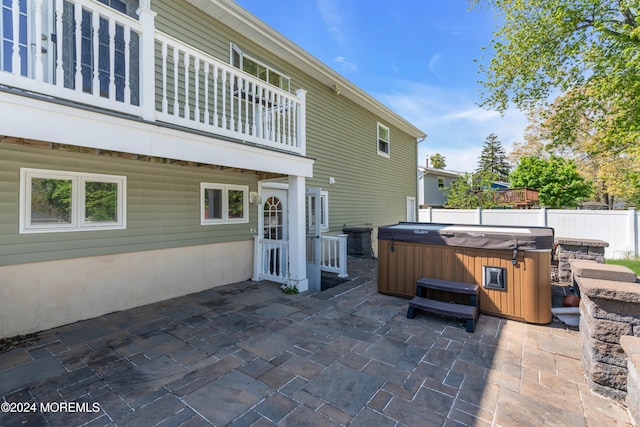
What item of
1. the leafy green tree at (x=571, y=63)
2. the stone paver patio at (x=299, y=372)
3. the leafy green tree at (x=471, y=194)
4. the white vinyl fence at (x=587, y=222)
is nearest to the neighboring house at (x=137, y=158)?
A: the stone paver patio at (x=299, y=372)

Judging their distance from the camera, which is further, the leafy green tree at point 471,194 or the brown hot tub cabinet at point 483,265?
the leafy green tree at point 471,194

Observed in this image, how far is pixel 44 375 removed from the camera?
9.10ft

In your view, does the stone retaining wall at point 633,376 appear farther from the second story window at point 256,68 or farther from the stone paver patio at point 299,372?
the second story window at point 256,68

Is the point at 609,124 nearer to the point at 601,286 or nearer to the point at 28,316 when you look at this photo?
the point at 601,286

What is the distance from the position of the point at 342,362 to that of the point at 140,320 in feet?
10.2

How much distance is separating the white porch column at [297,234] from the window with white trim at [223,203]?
4.46 ft

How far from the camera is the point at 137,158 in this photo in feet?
14.6

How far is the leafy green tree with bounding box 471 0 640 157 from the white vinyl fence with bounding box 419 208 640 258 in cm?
230

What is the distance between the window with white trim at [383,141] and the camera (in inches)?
449

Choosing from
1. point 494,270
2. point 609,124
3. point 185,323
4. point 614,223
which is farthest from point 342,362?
point 614,223

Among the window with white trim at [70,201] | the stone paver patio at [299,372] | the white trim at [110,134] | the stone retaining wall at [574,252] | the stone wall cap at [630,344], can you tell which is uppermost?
the white trim at [110,134]

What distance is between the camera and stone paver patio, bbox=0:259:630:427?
7.27ft

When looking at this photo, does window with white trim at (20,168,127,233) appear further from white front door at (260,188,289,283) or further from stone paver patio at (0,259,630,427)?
white front door at (260,188,289,283)

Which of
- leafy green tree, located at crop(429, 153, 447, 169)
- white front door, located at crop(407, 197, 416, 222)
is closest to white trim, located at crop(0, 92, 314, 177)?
white front door, located at crop(407, 197, 416, 222)
